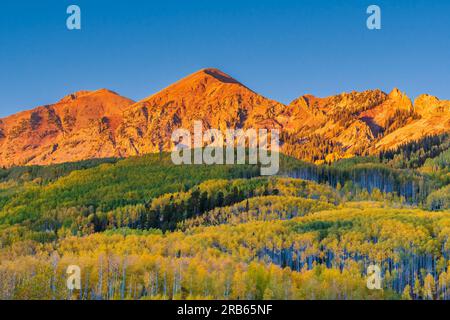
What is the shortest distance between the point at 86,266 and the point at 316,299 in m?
63.4

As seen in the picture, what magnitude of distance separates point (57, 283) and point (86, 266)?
18.3m

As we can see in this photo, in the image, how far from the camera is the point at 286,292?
554 ft

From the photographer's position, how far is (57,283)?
173 meters
